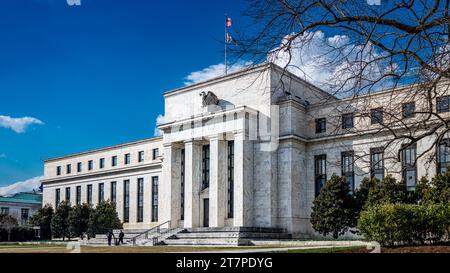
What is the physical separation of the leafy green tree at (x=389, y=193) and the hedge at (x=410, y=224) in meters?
16.2

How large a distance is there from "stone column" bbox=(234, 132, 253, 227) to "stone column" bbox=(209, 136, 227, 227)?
1.58m

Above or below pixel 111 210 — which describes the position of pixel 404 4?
above

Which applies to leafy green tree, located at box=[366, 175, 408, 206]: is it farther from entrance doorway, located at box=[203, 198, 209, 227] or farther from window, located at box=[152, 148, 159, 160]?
window, located at box=[152, 148, 159, 160]

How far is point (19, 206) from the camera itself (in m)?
97.4

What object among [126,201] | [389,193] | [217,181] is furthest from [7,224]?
[389,193]

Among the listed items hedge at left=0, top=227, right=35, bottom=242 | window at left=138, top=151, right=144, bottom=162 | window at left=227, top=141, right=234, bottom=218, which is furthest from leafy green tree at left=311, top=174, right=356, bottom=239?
hedge at left=0, top=227, right=35, bottom=242

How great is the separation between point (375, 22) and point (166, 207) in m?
41.4

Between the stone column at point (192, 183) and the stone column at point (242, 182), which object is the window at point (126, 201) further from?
the stone column at point (242, 182)

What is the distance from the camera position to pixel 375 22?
12414 mm

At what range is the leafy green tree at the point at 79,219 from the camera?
63469mm

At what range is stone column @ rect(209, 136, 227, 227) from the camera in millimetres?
46719

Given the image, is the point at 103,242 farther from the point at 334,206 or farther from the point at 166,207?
the point at 334,206

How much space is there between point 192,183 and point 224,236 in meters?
9.50
